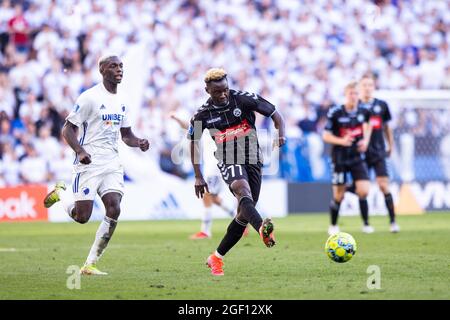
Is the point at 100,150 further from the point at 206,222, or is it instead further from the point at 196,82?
the point at 196,82

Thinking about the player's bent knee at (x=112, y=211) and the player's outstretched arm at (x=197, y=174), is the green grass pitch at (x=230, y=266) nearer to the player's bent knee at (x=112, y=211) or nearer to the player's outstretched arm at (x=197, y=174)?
the player's bent knee at (x=112, y=211)

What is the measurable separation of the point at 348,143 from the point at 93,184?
7.79 metres

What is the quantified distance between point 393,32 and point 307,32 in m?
3.34

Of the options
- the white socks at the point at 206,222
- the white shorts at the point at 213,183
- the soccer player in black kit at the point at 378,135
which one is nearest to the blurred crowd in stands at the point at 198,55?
the white shorts at the point at 213,183

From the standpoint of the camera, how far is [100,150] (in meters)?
11.1

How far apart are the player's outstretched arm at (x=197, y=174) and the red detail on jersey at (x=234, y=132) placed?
457 millimetres

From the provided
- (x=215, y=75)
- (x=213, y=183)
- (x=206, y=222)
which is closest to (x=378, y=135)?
(x=213, y=183)

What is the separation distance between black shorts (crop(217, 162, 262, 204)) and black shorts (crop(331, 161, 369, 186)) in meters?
7.23

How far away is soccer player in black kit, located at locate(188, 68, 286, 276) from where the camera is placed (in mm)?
10758

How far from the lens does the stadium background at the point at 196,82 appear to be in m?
23.7

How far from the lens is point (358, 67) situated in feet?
95.6

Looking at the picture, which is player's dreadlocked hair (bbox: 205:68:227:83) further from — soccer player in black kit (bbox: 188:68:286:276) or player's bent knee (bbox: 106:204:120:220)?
player's bent knee (bbox: 106:204:120:220)

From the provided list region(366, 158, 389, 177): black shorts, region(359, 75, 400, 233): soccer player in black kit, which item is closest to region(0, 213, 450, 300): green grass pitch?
region(359, 75, 400, 233): soccer player in black kit
